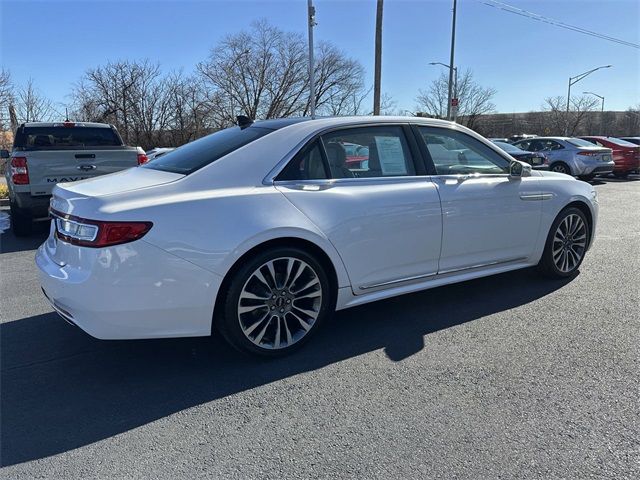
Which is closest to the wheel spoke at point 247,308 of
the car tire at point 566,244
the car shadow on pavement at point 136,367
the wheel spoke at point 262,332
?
the wheel spoke at point 262,332

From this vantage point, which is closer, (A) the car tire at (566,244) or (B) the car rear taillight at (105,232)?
(B) the car rear taillight at (105,232)

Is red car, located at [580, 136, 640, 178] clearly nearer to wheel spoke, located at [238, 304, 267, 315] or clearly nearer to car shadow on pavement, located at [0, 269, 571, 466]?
car shadow on pavement, located at [0, 269, 571, 466]

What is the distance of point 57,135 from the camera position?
24.7 feet

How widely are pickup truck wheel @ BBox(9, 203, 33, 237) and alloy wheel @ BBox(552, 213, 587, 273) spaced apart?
7.01 metres

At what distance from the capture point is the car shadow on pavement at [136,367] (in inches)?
103

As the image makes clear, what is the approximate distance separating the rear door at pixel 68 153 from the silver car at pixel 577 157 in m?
13.2

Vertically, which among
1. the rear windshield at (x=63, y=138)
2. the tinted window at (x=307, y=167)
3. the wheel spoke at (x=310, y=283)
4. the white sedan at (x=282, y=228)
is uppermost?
the rear windshield at (x=63, y=138)

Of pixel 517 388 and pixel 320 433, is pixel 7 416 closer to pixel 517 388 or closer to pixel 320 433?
pixel 320 433

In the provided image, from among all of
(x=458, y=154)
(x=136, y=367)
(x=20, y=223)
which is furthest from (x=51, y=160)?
(x=458, y=154)

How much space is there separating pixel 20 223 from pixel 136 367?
17.6 ft

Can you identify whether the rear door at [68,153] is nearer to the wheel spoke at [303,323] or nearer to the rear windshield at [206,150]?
the rear windshield at [206,150]

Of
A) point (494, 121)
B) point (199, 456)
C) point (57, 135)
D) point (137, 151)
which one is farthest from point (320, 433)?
point (494, 121)

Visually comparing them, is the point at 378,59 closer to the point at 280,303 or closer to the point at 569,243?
the point at 569,243

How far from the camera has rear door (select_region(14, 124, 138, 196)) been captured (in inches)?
269
